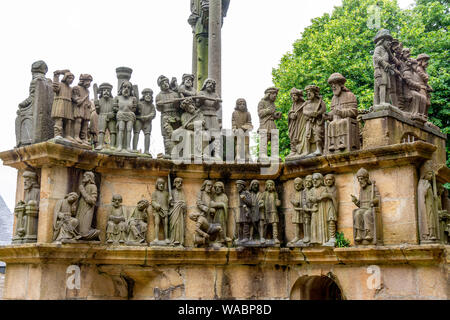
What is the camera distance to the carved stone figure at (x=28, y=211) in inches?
448

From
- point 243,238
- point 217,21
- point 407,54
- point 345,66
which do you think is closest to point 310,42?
point 345,66

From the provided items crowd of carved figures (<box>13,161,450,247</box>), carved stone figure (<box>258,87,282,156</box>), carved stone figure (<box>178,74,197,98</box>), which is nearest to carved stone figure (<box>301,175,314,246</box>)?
crowd of carved figures (<box>13,161,450,247</box>)

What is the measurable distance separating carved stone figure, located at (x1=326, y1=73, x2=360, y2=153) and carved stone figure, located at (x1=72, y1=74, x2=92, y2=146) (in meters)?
5.05

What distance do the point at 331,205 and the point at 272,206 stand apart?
1.39 m

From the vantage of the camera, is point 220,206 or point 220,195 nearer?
point 220,206

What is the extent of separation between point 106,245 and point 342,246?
186 inches

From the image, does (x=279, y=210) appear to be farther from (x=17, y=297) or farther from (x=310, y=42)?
(x=310, y=42)

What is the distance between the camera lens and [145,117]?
42.2 feet

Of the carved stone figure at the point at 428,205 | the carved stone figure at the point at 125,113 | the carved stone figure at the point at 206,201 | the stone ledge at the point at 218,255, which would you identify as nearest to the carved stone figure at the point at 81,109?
the carved stone figure at the point at 125,113

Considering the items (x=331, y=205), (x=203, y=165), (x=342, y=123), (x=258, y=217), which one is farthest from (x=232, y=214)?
(x=342, y=123)

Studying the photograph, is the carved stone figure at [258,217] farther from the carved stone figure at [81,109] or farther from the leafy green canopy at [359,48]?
the leafy green canopy at [359,48]

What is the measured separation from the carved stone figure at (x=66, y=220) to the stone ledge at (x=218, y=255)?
223mm

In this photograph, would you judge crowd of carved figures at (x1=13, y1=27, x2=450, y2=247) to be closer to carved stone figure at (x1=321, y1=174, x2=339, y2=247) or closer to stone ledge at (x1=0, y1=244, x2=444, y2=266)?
carved stone figure at (x1=321, y1=174, x2=339, y2=247)

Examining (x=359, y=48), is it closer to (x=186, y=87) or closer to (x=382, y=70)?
(x=186, y=87)
